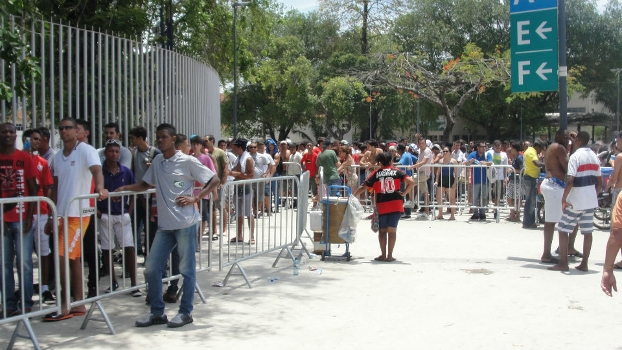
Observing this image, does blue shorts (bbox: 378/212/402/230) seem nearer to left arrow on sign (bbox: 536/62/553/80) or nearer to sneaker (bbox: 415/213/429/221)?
left arrow on sign (bbox: 536/62/553/80)

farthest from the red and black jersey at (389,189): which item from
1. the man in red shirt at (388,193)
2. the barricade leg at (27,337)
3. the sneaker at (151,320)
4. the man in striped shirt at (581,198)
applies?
the barricade leg at (27,337)

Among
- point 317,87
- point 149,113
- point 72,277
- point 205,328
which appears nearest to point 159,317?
point 205,328

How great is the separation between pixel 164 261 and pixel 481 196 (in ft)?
31.7

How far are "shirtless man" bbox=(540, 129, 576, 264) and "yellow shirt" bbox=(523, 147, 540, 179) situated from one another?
12.1 feet

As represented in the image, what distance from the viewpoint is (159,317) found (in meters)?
6.05

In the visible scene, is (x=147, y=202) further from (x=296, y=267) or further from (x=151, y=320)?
(x=296, y=267)

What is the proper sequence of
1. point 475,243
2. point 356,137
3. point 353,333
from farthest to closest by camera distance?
1. point 356,137
2. point 475,243
3. point 353,333

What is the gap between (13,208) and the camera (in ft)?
18.9

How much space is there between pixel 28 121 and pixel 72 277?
3.70 meters

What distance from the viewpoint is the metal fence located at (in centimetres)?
872

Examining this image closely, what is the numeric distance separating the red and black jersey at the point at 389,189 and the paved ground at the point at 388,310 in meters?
0.81

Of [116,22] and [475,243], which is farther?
[116,22]

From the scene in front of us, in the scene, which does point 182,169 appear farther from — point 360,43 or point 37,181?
point 360,43

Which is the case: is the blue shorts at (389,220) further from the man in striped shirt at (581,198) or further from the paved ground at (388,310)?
the man in striped shirt at (581,198)
